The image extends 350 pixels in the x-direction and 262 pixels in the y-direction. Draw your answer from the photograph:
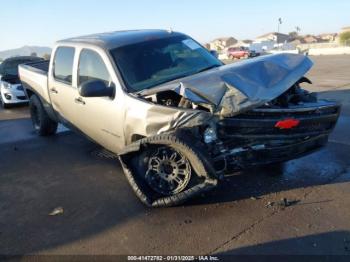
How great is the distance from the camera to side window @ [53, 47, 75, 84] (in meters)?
5.94

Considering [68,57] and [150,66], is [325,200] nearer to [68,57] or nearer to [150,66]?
[150,66]

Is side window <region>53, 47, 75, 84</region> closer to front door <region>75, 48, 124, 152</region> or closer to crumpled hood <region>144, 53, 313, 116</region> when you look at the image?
front door <region>75, 48, 124, 152</region>

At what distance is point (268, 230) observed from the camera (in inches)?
146

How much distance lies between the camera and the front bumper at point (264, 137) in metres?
4.00

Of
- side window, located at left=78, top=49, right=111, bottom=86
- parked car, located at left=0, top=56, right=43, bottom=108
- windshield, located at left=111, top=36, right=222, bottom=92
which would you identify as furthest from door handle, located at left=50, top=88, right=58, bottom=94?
parked car, located at left=0, top=56, right=43, bottom=108

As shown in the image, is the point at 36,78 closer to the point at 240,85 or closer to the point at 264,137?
the point at 240,85

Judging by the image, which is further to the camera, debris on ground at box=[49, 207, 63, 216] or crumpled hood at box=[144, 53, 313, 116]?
debris on ground at box=[49, 207, 63, 216]

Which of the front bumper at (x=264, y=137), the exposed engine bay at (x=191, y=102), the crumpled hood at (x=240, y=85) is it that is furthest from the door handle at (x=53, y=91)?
the front bumper at (x=264, y=137)

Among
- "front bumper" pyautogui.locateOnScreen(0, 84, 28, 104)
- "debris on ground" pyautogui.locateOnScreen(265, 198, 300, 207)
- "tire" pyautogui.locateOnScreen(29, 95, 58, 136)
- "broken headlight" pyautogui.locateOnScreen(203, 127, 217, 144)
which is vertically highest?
"broken headlight" pyautogui.locateOnScreen(203, 127, 217, 144)

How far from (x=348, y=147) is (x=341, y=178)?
1.37 metres

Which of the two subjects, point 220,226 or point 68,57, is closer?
point 220,226

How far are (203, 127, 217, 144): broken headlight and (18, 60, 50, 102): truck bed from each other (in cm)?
384

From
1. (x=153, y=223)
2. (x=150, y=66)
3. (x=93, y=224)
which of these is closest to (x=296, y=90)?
(x=150, y=66)

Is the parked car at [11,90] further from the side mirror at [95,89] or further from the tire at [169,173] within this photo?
the tire at [169,173]
